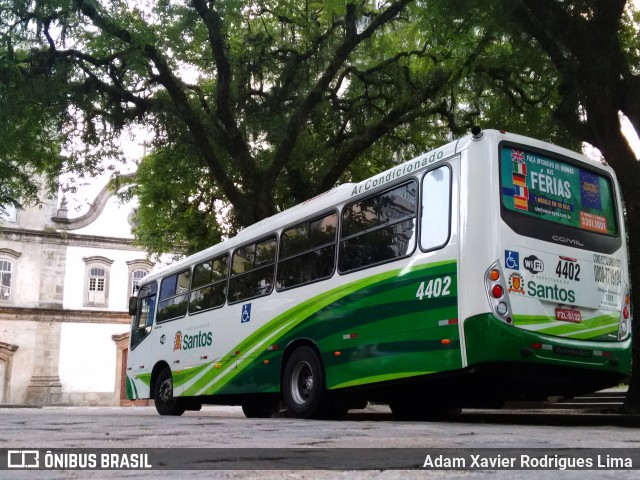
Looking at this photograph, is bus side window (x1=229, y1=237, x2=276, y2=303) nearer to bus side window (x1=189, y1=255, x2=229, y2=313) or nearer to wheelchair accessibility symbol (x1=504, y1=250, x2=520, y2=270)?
bus side window (x1=189, y1=255, x2=229, y2=313)

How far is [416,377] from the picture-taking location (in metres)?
9.03

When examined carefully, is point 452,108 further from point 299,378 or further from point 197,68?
point 299,378

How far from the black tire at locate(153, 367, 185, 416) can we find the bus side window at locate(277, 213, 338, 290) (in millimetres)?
4575

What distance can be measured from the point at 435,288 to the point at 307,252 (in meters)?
2.85

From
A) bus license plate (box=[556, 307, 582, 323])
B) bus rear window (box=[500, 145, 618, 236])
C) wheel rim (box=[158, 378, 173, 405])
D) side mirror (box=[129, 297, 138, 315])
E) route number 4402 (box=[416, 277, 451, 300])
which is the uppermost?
bus rear window (box=[500, 145, 618, 236])

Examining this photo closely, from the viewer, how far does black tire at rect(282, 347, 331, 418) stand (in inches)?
417

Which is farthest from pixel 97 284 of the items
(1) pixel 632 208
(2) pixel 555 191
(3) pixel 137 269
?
(2) pixel 555 191

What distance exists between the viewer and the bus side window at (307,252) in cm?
1086

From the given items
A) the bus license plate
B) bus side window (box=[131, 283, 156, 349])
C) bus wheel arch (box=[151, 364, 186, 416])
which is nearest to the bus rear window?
the bus license plate

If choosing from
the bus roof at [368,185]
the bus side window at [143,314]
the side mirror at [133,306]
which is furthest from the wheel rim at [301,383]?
the side mirror at [133,306]

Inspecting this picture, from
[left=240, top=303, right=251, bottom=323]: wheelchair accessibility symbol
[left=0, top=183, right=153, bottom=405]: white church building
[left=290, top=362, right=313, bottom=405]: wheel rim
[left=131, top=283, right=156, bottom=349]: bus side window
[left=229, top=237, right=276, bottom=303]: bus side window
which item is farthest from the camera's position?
[left=0, top=183, right=153, bottom=405]: white church building

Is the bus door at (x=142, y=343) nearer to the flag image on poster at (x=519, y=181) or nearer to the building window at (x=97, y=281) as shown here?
the flag image on poster at (x=519, y=181)

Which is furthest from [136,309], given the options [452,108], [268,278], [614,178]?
[614,178]

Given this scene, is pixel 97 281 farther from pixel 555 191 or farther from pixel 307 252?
pixel 555 191
